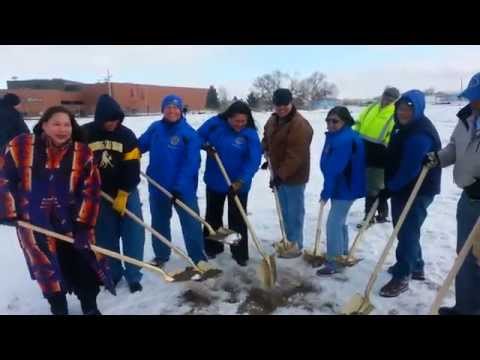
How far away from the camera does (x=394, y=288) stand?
3.50 metres

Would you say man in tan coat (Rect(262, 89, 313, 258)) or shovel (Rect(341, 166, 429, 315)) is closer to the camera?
shovel (Rect(341, 166, 429, 315))

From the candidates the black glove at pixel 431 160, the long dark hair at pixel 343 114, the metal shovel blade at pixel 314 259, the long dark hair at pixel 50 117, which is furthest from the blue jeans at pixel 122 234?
the black glove at pixel 431 160

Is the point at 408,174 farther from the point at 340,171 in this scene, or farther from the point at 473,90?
the point at 473,90

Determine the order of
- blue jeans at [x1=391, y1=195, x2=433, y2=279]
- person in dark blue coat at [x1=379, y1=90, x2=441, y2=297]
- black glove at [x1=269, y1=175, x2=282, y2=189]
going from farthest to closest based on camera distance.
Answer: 1. black glove at [x1=269, y1=175, x2=282, y2=189]
2. blue jeans at [x1=391, y1=195, x2=433, y2=279]
3. person in dark blue coat at [x1=379, y1=90, x2=441, y2=297]

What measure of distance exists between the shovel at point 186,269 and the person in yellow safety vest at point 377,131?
254 centimetres

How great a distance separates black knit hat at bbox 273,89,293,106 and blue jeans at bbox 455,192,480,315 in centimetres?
193

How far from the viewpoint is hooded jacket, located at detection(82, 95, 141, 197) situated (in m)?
3.15

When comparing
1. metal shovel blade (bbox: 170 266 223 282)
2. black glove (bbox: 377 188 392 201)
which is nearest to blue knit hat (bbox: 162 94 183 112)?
metal shovel blade (bbox: 170 266 223 282)

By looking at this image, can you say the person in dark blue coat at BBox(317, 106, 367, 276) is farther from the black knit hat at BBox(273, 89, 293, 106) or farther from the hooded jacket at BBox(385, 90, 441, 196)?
the black knit hat at BBox(273, 89, 293, 106)

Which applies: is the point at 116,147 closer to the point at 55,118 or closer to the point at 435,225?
the point at 55,118

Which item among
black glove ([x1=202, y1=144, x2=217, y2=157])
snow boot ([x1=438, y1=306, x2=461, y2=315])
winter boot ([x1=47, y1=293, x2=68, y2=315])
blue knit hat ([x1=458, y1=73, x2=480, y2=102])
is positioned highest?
blue knit hat ([x1=458, y1=73, x2=480, y2=102])
